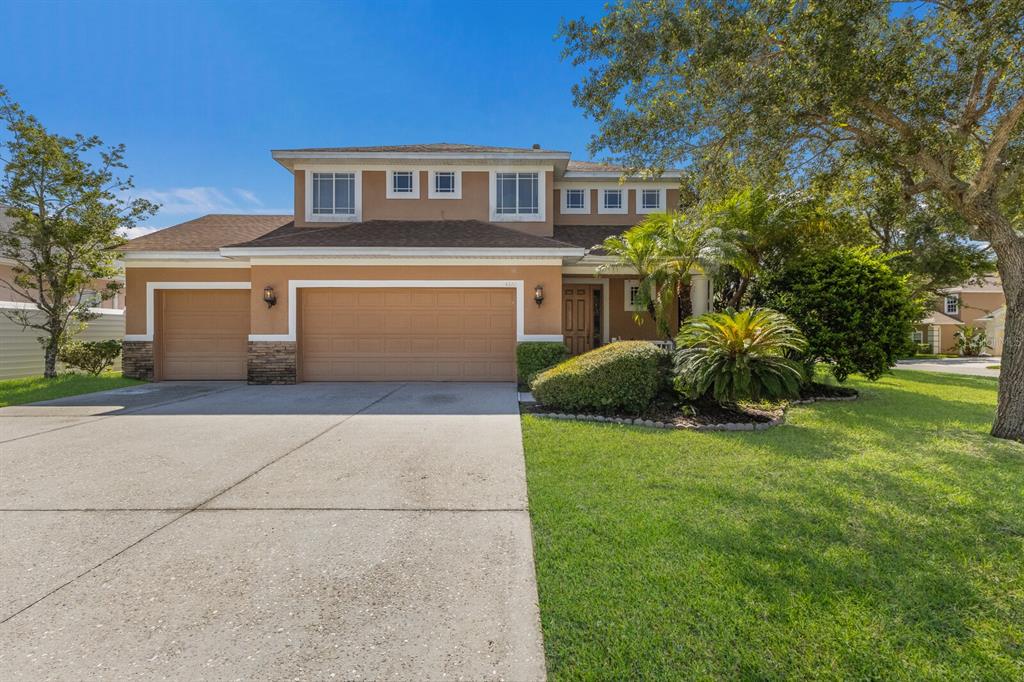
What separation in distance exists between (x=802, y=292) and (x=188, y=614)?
10288mm

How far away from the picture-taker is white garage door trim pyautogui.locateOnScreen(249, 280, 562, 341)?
10836 mm

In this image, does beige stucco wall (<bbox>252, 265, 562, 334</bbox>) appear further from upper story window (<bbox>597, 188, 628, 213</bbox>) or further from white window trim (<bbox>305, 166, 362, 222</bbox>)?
upper story window (<bbox>597, 188, 628, 213</bbox>)

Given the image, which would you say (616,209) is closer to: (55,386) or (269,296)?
(269,296)

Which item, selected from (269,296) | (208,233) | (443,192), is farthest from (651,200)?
(208,233)

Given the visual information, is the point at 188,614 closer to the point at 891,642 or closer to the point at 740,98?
the point at 891,642

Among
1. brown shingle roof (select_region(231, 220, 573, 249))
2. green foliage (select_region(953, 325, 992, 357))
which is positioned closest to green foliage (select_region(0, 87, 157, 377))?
brown shingle roof (select_region(231, 220, 573, 249))

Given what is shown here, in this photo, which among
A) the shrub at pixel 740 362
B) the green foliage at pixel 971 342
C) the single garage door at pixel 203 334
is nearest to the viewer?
the shrub at pixel 740 362

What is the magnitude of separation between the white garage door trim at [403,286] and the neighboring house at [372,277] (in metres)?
0.03

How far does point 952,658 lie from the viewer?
2.14 meters

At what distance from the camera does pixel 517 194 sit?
530 inches

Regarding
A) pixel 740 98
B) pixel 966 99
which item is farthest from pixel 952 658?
pixel 966 99

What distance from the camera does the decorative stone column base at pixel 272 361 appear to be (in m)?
10.8

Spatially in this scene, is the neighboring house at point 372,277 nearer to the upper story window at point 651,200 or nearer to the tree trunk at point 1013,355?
the upper story window at point 651,200

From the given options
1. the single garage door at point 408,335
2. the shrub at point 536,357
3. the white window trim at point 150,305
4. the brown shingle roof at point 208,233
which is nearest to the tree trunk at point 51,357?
the white window trim at point 150,305
